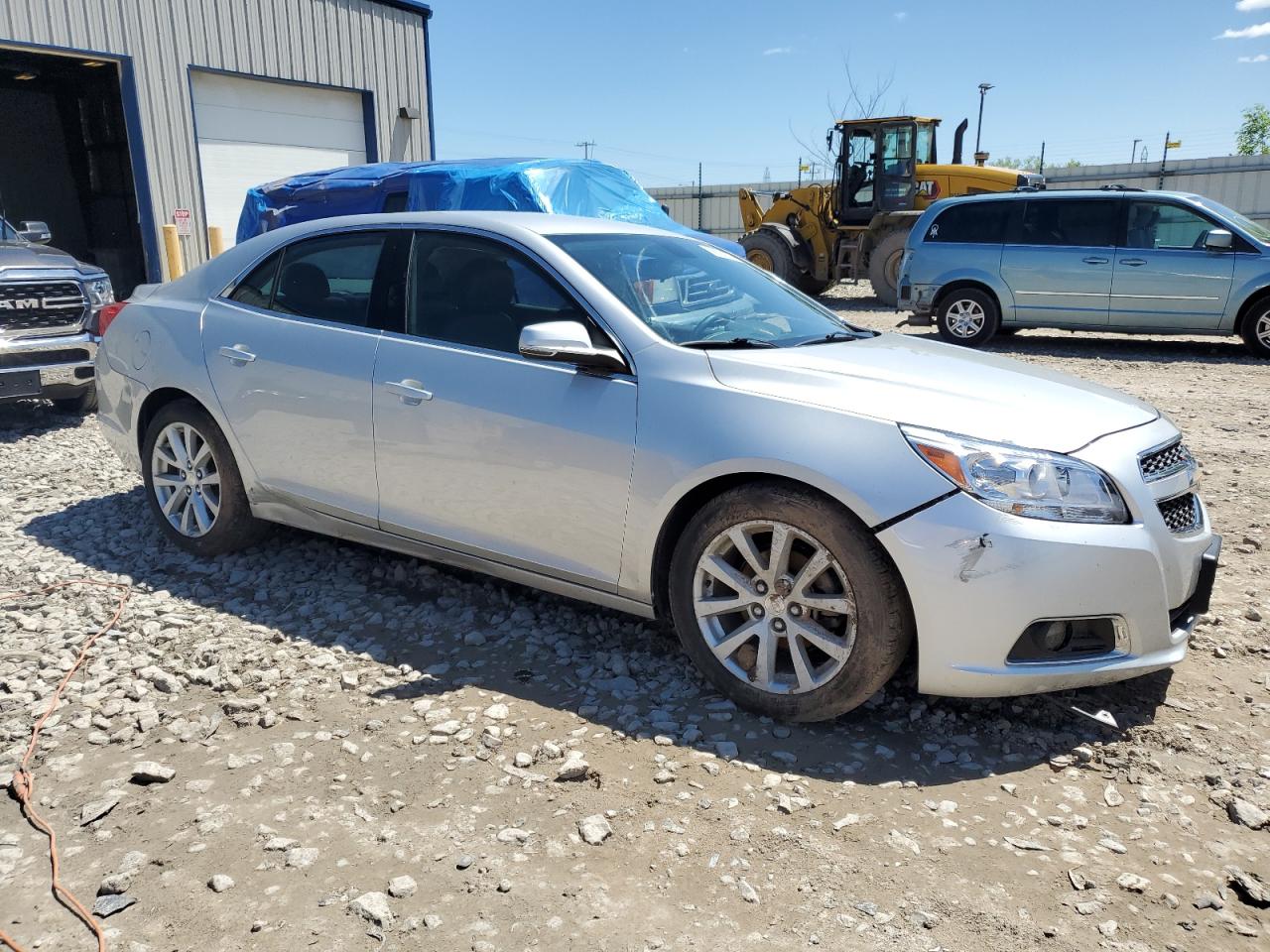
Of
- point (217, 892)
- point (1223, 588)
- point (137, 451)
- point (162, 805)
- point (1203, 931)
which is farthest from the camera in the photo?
point (137, 451)

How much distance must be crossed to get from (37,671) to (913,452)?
3192mm

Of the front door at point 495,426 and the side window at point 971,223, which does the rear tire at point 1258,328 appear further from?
the front door at point 495,426

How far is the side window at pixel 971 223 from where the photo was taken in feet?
40.1

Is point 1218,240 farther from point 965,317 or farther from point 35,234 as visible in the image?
point 35,234

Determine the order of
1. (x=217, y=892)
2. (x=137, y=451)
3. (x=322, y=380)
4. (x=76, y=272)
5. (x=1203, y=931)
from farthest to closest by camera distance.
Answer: (x=76, y=272) < (x=137, y=451) < (x=322, y=380) < (x=217, y=892) < (x=1203, y=931)

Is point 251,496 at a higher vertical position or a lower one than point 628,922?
higher

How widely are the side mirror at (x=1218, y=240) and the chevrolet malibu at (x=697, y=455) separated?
8847mm

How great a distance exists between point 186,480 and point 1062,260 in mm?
10477

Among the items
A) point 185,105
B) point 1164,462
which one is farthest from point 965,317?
point 185,105

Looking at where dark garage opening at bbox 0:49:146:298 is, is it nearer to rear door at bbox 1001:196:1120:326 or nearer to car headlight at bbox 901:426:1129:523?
rear door at bbox 1001:196:1120:326

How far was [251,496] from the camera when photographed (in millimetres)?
4422

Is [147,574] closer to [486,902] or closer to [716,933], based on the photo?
[486,902]

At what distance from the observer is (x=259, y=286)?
14.6 feet

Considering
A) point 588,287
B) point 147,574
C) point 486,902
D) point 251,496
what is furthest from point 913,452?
point 147,574
